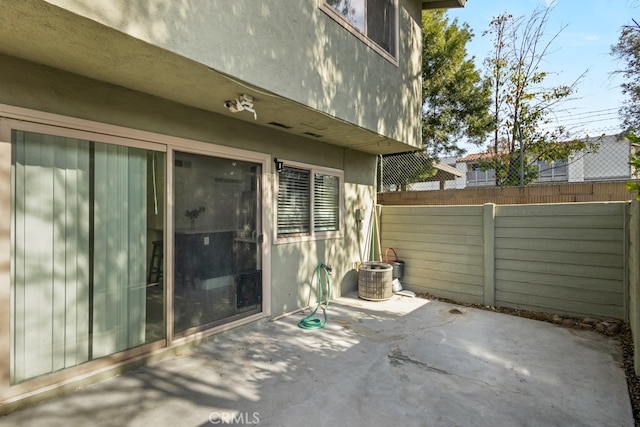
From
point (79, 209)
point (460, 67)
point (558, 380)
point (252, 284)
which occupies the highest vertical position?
point (460, 67)

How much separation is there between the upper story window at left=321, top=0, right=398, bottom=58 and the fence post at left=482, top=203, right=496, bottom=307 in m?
3.03

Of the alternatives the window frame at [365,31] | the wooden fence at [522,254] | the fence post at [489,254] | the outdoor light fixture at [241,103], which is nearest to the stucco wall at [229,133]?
the outdoor light fixture at [241,103]

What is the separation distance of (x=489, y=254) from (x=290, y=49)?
170 inches

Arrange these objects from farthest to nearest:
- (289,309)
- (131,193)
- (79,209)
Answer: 1. (289,309)
2. (131,193)
3. (79,209)

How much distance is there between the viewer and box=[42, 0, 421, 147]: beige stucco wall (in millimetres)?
2183

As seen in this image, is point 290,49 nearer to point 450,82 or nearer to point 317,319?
point 317,319

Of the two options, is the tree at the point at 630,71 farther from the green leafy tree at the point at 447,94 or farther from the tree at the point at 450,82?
the tree at the point at 450,82

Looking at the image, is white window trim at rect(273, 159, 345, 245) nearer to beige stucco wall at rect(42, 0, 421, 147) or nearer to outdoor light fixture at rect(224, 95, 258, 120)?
beige stucco wall at rect(42, 0, 421, 147)

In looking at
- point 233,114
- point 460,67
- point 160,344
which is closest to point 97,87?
point 233,114

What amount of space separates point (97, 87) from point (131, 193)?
1.00 m

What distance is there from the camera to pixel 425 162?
29.1 feet

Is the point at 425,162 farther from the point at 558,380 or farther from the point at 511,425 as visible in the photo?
the point at 511,425

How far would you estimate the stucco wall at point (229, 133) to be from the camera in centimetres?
256

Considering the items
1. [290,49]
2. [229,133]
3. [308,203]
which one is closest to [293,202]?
[308,203]
